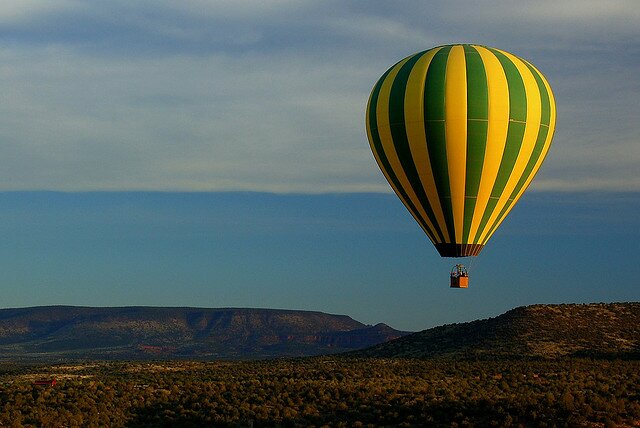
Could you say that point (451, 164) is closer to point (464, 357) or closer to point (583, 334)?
point (464, 357)

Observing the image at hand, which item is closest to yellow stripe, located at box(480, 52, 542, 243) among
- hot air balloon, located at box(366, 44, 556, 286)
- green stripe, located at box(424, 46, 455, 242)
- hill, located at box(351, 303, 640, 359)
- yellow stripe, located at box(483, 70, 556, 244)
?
hot air balloon, located at box(366, 44, 556, 286)

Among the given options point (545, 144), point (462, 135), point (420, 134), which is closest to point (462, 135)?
point (462, 135)

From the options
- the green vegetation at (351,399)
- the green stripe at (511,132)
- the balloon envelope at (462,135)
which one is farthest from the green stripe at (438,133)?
the green vegetation at (351,399)

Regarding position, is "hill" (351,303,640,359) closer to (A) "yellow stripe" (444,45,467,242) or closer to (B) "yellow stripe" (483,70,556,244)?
(B) "yellow stripe" (483,70,556,244)

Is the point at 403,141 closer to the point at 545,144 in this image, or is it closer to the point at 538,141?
the point at 538,141

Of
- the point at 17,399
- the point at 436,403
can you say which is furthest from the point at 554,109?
the point at 17,399
